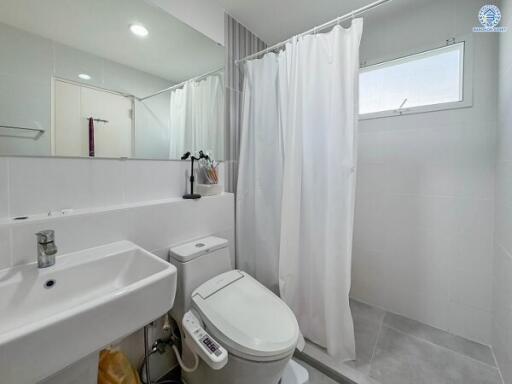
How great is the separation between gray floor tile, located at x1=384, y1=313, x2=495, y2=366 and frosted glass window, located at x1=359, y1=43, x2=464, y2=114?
1534 millimetres

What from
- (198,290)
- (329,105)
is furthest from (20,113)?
(329,105)

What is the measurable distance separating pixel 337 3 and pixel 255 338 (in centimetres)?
198

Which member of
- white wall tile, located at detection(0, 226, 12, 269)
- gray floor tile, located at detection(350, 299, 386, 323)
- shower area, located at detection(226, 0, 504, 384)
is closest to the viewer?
white wall tile, located at detection(0, 226, 12, 269)

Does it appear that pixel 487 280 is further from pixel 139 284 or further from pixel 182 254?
pixel 139 284

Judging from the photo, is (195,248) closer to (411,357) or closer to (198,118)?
(198,118)

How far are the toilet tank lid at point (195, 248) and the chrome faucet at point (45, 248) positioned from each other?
491mm

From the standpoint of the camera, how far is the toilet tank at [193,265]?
116 cm

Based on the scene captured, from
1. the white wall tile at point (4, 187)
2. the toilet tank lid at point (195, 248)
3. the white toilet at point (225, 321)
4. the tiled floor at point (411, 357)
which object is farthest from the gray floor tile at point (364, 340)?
the white wall tile at point (4, 187)

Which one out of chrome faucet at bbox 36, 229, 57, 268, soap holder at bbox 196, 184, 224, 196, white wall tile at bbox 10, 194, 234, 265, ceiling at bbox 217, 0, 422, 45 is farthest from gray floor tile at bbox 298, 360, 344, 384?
ceiling at bbox 217, 0, 422, 45

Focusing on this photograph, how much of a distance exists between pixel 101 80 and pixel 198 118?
551 mm

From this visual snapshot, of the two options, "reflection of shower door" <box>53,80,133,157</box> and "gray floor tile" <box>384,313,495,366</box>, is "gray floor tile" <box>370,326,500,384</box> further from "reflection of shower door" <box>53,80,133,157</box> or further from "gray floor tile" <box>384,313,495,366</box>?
"reflection of shower door" <box>53,80,133,157</box>

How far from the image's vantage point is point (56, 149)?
93cm

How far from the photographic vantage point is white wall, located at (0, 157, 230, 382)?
82cm

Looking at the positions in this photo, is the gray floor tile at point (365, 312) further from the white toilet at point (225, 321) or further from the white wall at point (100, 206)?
the white wall at point (100, 206)
